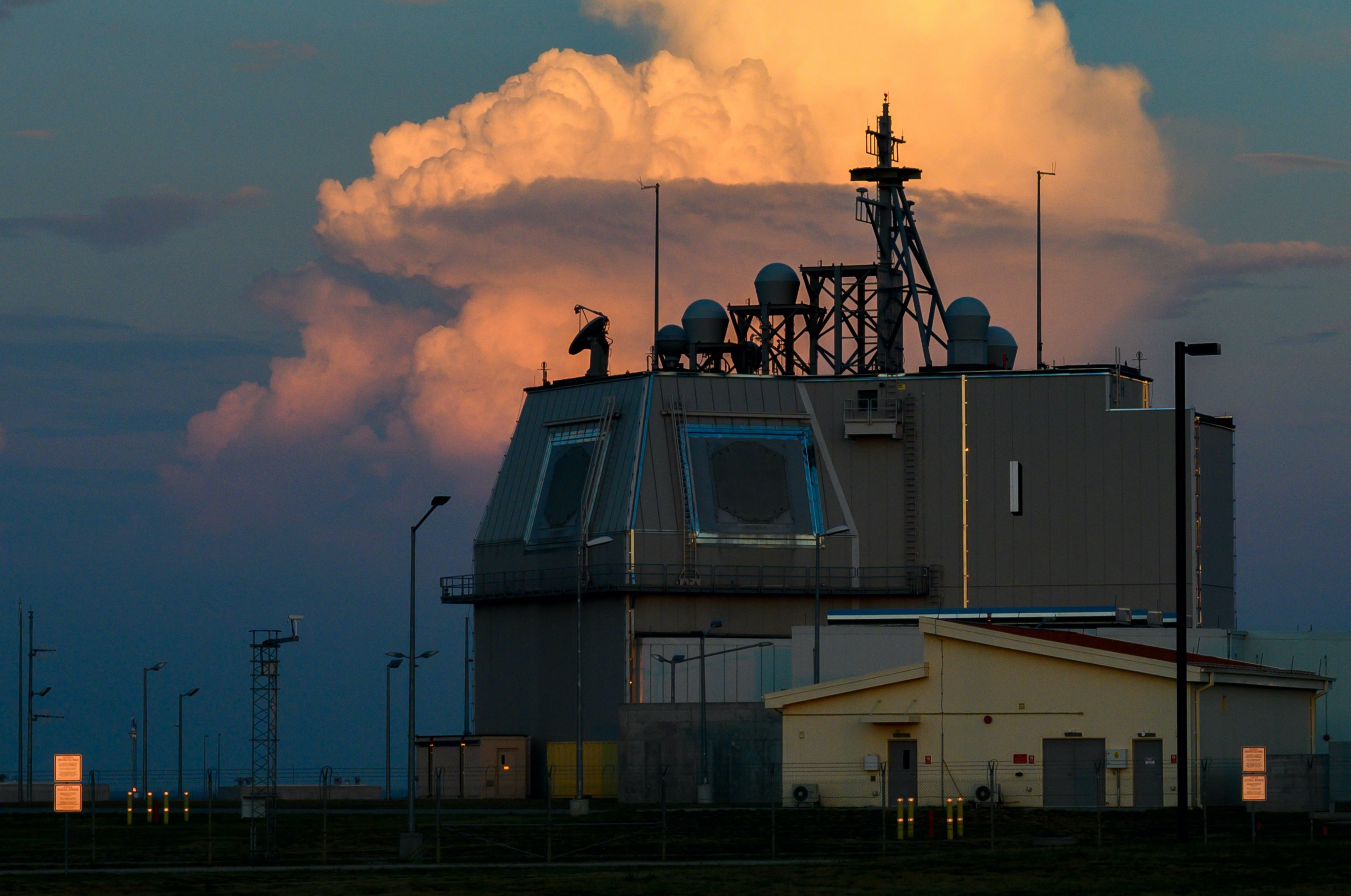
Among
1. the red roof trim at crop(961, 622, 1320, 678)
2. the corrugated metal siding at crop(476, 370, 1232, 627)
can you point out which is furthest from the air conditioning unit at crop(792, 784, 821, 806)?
the corrugated metal siding at crop(476, 370, 1232, 627)

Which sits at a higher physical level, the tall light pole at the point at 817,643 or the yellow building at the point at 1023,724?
the tall light pole at the point at 817,643

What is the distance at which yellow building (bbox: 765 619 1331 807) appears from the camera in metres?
68.4

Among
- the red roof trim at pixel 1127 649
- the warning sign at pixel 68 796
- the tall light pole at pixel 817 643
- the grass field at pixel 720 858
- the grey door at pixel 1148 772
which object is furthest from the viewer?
the tall light pole at pixel 817 643

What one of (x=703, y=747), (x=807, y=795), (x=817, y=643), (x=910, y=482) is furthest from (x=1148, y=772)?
(x=910, y=482)

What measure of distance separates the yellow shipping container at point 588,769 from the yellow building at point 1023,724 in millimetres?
22108

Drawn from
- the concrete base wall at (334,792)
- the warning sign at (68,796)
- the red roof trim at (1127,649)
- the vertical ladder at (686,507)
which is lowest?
the concrete base wall at (334,792)

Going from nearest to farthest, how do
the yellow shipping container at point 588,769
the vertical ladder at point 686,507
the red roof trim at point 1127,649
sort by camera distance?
the red roof trim at point 1127,649, the yellow shipping container at point 588,769, the vertical ladder at point 686,507

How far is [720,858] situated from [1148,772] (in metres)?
22.7

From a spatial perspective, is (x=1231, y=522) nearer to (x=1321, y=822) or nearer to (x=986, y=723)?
(x=986, y=723)

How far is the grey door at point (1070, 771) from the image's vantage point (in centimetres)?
6844

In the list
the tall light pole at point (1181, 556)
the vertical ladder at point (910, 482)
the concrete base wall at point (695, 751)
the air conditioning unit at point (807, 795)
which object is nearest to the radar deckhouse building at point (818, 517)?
the vertical ladder at point (910, 482)

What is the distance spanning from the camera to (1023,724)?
69.7m

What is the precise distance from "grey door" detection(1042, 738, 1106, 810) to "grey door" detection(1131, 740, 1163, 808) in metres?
1.05

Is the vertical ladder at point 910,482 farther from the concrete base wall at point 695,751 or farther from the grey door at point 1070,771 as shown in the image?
the grey door at point 1070,771
